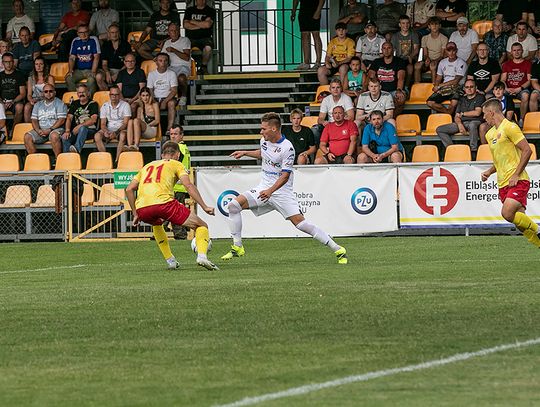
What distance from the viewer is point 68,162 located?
27.5 meters

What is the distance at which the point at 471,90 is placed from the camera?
26547 mm

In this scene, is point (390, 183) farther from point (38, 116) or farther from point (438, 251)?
point (38, 116)

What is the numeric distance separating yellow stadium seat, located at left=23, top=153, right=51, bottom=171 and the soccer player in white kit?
10410 millimetres

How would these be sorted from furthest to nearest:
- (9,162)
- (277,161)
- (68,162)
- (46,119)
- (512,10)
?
(512,10), (46,119), (9,162), (68,162), (277,161)

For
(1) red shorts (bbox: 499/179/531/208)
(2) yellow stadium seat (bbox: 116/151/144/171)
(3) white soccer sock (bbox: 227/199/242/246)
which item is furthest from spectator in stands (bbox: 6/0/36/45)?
(1) red shorts (bbox: 499/179/531/208)

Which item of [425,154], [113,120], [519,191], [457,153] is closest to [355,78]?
[425,154]

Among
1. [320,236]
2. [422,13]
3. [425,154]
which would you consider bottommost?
[320,236]

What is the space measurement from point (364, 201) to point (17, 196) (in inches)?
291

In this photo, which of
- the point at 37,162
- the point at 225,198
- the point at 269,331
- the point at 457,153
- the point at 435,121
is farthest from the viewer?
the point at 37,162

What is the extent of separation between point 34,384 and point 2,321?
3395mm

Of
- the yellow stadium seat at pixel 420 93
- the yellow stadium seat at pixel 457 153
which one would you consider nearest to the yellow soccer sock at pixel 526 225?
the yellow stadium seat at pixel 457 153

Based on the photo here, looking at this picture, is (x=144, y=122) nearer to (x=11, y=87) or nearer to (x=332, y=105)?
(x=11, y=87)

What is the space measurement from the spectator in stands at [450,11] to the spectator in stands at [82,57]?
8209 mm

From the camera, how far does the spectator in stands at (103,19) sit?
103 feet
